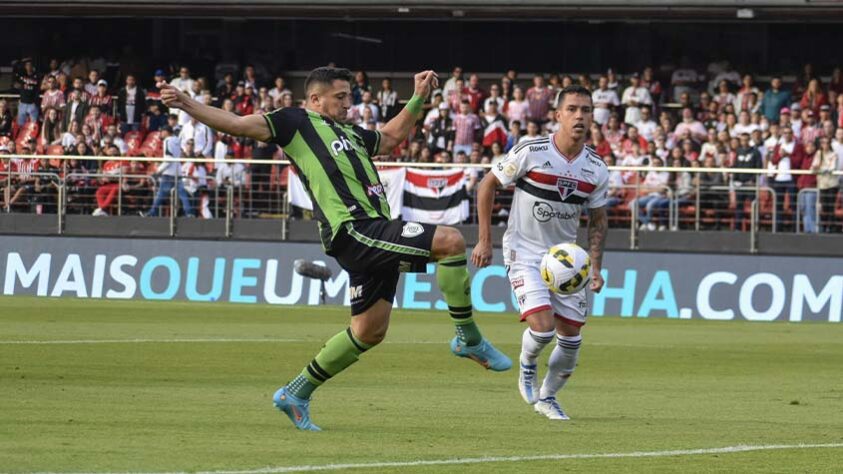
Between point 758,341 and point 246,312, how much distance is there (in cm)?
A: 754

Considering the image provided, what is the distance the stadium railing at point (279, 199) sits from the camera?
25.3 meters

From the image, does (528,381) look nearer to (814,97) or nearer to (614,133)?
(614,133)

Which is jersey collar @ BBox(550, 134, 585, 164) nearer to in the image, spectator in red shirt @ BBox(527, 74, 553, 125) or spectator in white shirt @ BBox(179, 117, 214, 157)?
spectator in red shirt @ BBox(527, 74, 553, 125)

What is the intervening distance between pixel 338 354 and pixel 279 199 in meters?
18.3

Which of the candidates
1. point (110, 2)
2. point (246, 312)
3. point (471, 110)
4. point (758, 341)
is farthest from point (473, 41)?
point (758, 341)

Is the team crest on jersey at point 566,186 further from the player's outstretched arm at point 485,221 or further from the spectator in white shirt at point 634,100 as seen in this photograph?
the spectator in white shirt at point 634,100

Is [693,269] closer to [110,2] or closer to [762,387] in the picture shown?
[762,387]

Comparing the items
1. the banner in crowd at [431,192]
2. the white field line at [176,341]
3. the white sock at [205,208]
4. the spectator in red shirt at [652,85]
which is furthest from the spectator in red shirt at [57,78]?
the white field line at [176,341]

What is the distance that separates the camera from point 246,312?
22.7 m

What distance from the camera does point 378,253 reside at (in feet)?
29.8

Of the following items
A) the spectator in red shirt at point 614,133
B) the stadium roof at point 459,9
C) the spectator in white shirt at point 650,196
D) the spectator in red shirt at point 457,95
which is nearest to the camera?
the spectator in white shirt at point 650,196

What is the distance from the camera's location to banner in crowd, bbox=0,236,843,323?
24.3 metres

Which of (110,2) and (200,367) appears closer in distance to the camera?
(200,367)

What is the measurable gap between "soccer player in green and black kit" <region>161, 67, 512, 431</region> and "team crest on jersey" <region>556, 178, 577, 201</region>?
1365 mm
